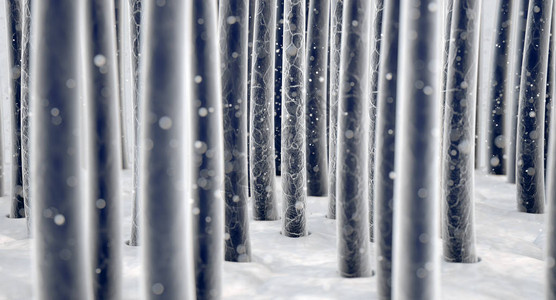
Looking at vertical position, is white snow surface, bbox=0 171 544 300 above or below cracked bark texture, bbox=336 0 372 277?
below

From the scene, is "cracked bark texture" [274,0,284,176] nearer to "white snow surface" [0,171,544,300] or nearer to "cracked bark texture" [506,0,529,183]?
"white snow surface" [0,171,544,300]

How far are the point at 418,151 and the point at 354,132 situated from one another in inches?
33.3

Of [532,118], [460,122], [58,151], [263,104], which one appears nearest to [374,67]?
[460,122]

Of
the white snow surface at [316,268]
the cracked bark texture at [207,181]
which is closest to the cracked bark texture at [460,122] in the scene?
the white snow surface at [316,268]

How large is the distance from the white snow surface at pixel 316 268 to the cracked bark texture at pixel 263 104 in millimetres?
329

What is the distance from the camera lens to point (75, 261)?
1915 millimetres

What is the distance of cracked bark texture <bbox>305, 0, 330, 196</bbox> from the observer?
4.66 metres

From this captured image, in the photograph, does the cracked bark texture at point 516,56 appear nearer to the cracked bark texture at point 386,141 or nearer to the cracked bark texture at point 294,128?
the cracked bark texture at point 294,128

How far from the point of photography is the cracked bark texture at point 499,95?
20.1 feet

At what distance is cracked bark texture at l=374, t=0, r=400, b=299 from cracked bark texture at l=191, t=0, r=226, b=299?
0.66 meters

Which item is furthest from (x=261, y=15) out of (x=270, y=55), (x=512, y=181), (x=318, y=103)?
(x=512, y=181)

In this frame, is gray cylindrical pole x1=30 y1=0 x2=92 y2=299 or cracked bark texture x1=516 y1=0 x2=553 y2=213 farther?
cracked bark texture x1=516 y1=0 x2=553 y2=213

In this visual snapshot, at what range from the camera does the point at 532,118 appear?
4832 millimetres

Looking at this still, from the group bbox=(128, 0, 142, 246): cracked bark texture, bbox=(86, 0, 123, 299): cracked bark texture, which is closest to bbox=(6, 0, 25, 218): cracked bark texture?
bbox=(128, 0, 142, 246): cracked bark texture
